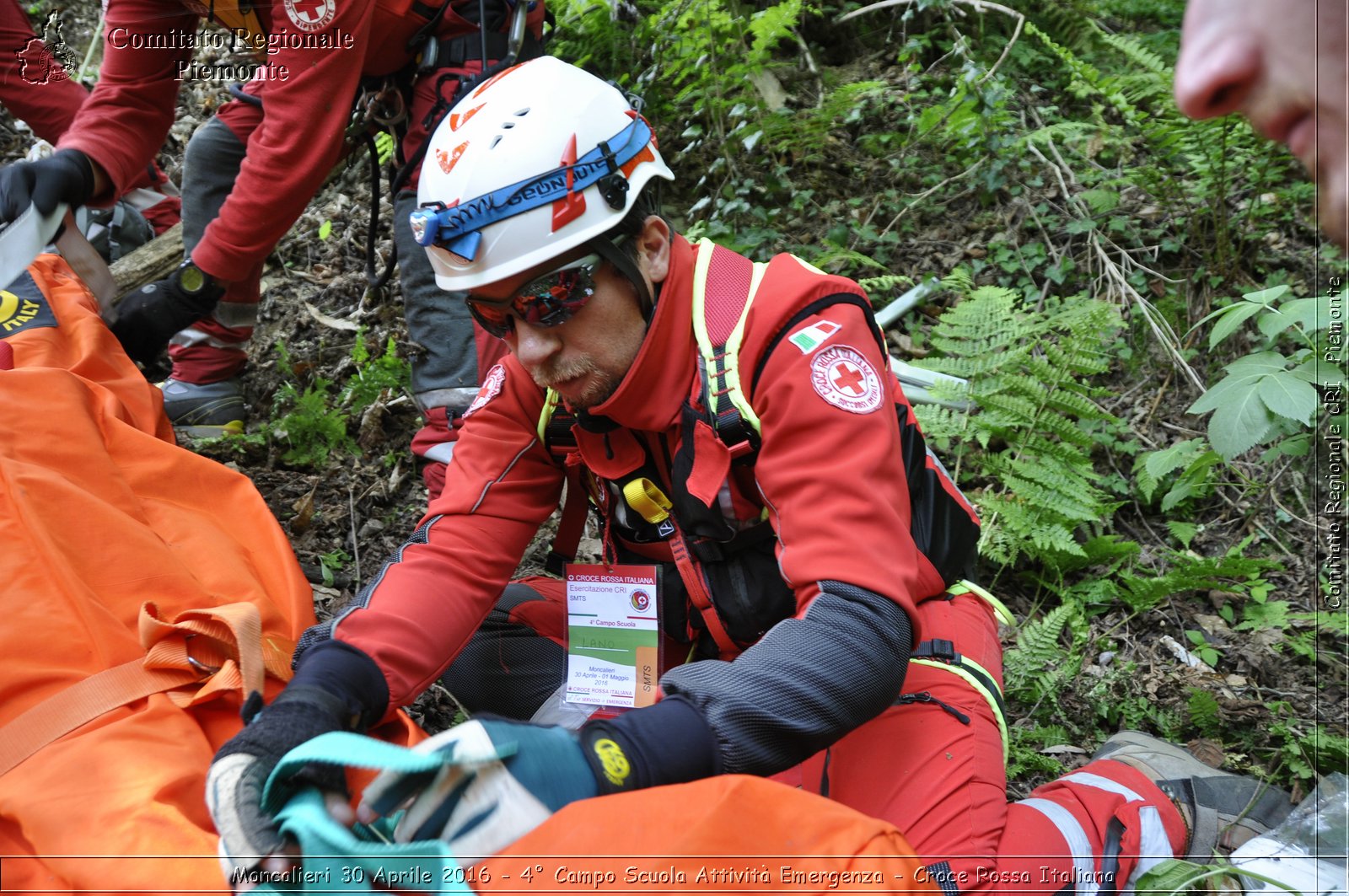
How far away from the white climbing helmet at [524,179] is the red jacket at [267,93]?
1.37 m

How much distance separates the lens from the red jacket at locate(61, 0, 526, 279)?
3.57m

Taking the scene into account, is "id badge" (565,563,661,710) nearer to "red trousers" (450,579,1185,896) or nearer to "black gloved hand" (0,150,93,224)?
"red trousers" (450,579,1185,896)

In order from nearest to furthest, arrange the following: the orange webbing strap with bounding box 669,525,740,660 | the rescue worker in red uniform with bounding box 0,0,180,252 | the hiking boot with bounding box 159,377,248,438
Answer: the orange webbing strap with bounding box 669,525,740,660 → the hiking boot with bounding box 159,377,248,438 → the rescue worker in red uniform with bounding box 0,0,180,252

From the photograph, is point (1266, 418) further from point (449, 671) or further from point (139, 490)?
point (139, 490)

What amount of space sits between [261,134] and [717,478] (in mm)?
2544

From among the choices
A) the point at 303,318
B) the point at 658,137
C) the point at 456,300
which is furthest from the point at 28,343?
the point at 658,137

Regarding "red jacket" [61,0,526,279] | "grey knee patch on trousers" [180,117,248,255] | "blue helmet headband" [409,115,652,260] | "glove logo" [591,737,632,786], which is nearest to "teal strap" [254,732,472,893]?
"glove logo" [591,737,632,786]

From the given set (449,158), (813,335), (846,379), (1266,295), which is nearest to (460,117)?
(449,158)

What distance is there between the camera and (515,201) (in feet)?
7.91

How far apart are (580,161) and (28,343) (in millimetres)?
1974

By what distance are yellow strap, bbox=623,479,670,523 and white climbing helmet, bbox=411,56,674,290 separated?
0.68 metres

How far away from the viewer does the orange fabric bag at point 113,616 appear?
70.9 inches

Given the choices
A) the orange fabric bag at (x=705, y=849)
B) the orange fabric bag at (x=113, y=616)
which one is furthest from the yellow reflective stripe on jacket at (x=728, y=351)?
the orange fabric bag at (x=113, y=616)

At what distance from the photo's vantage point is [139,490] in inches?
109
